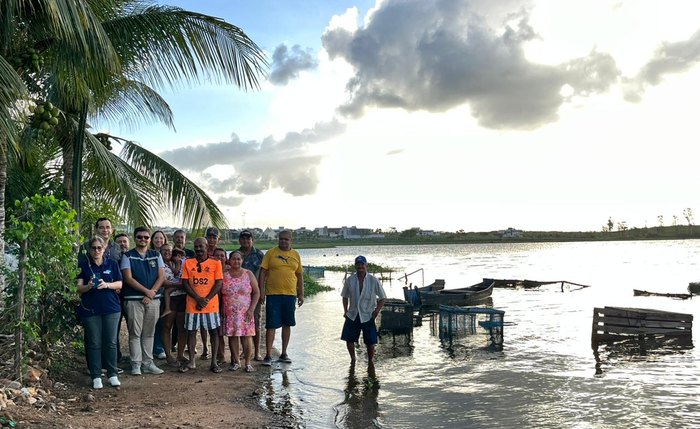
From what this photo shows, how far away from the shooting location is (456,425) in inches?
315

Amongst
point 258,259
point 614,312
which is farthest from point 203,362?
point 614,312

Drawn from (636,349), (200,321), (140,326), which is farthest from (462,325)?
(140,326)

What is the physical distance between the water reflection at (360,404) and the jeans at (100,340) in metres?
3.13

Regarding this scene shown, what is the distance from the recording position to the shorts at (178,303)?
8867mm

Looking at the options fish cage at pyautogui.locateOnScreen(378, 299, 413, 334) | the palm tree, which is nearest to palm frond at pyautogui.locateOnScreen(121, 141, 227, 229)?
the palm tree

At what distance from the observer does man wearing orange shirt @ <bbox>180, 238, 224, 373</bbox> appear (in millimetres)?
8273

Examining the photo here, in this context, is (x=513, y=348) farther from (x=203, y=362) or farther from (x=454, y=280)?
(x=454, y=280)

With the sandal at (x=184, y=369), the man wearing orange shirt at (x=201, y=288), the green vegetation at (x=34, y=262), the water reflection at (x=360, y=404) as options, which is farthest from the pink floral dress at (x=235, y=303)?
the green vegetation at (x=34, y=262)

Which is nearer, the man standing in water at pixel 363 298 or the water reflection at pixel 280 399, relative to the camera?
the water reflection at pixel 280 399

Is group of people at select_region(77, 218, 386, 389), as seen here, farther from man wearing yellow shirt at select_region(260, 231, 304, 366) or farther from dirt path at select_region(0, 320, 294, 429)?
dirt path at select_region(0, 320, 294, 429)

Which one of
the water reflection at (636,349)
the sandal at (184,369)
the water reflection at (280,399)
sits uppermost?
the sandal at (184,369)

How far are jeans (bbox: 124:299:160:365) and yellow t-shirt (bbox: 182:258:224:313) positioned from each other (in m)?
0.52

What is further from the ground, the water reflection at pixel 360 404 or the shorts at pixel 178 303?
the shorts at pixel 178 303

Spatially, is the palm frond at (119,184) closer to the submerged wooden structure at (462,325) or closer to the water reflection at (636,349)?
the submerged wooden structure at (462,325)
